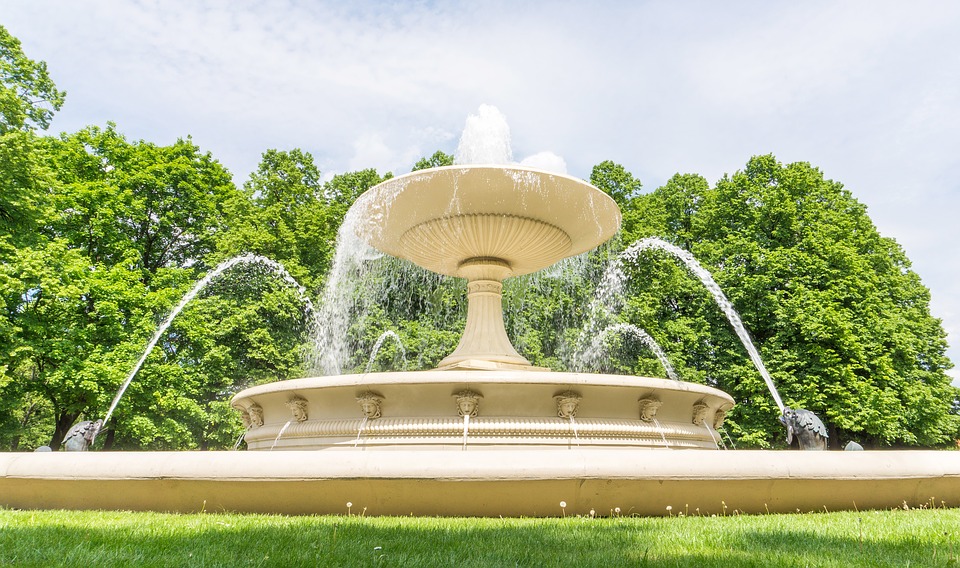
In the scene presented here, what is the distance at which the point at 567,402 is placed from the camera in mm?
6848

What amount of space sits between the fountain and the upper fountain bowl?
0.03 meters

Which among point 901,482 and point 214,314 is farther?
point 214,314

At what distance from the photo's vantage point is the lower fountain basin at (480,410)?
6.74 m

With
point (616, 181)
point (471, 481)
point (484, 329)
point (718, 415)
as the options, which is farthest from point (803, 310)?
point (471, 481)

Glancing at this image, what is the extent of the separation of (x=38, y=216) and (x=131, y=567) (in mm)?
16590

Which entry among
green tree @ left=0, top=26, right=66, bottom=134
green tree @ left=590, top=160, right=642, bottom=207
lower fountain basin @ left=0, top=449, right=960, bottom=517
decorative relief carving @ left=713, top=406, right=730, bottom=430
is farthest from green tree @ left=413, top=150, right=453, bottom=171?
lower fountain basin @ left=0, top=449, right=960, bottom=517

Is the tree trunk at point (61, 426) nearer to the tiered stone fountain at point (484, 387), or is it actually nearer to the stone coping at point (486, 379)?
the tiered stone fountain at point (484, 387)

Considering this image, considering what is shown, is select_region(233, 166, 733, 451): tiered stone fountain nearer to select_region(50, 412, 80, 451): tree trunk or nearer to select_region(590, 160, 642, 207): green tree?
select_region(50, 412, 80, 451): tree trunk

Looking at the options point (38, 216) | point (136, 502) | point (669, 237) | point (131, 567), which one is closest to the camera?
point (131, 567)

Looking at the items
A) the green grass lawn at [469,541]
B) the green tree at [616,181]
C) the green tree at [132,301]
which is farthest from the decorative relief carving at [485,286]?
the green tree at [616,181]

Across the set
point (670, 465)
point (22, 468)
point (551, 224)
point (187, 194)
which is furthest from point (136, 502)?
point (187, 194)

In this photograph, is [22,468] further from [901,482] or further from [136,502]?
[901,482]

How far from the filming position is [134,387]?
57.2 ft

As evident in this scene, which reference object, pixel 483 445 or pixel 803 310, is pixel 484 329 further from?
pixel 803 310
